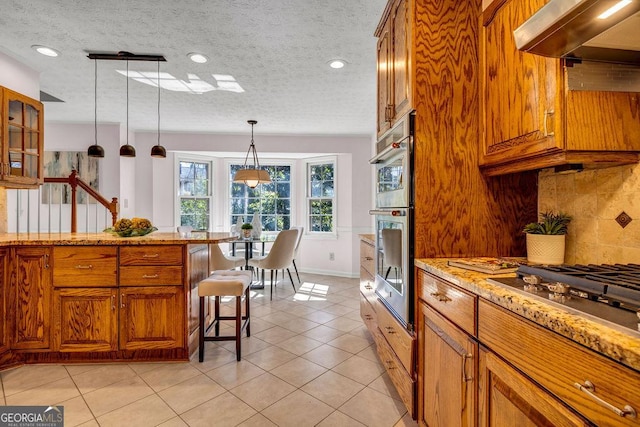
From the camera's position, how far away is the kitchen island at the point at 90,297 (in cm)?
229

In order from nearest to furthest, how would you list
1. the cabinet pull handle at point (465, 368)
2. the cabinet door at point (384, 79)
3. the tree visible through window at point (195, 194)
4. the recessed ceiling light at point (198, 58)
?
the cabinet pull handle at point (465, 368) → the cabinet door at point (384, 79) → the recessed ceiling light at point (198, 58) → the tree visible through window at point (195, 194)

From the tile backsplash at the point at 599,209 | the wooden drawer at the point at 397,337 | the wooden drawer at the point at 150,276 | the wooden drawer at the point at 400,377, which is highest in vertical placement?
the tile backsplash at the point at 599,209

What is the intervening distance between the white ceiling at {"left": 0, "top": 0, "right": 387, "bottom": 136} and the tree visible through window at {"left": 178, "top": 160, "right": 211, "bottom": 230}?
4.54 feet

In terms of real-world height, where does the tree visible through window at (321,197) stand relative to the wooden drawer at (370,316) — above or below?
above

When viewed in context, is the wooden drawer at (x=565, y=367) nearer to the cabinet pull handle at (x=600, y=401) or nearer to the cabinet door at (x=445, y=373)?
the cabinet pull handle at (x=600, y=401)

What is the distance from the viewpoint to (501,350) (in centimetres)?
96

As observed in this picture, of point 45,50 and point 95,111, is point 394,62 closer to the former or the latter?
point 45,50

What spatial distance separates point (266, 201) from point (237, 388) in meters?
4.19

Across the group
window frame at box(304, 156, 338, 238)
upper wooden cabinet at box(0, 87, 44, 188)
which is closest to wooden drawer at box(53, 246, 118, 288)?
upper wooden cabinet at box(0, 87, 44, 188)

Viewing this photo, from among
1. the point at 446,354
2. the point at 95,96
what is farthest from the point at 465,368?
the point at 95,96

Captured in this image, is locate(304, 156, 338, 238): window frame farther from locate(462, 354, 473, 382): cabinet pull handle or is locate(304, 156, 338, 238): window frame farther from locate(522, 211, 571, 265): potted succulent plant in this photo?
locate(462, 354, 473, 382): cabinet pull handle

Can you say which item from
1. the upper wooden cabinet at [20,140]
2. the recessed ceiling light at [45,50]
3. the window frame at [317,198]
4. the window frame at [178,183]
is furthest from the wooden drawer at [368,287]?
the window frame at [178,183]

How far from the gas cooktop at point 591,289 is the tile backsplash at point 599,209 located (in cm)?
15

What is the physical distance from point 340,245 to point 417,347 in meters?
4.11
